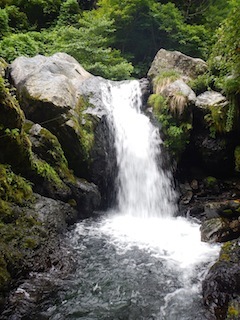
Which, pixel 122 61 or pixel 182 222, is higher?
pixel 122 61

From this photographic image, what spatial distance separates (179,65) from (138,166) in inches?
206

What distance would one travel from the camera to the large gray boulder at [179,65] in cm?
1122

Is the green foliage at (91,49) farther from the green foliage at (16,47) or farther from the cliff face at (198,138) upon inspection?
the cliff face at (198,138)

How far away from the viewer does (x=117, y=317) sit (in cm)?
384

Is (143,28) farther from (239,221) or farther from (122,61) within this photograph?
(239,221)

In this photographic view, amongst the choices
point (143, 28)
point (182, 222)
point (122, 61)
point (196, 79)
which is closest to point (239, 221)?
point (182, 222)

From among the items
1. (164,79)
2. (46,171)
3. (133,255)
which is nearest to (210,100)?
(164,79)

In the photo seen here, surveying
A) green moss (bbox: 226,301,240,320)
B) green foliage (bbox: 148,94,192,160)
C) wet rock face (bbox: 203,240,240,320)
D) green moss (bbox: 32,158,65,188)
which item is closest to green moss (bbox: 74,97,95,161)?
green moss (bbox: 32,158,65,188)

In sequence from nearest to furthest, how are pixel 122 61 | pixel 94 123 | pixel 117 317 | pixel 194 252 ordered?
pixel 117 317 < pixel 194 252 < pixel 94 123 < pixel 122 61

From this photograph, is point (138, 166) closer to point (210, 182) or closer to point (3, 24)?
point (210, 182)

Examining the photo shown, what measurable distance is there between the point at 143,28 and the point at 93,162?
8.83m

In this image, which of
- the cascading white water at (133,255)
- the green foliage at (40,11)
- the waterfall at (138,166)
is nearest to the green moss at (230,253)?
the cascading white water at (133,255)

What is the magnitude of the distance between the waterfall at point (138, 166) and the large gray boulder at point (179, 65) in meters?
2.73

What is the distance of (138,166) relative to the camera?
9.05 metres
